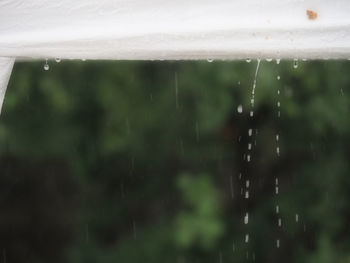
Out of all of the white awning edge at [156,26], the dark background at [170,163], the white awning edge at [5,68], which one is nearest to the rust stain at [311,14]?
the white awning edge at [156,26]

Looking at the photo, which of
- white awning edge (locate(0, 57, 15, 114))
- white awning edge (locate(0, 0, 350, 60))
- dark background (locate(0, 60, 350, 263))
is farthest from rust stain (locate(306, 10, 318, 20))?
dark background (locate(0, 60, 350, 263))

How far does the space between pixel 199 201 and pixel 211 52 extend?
2.26m

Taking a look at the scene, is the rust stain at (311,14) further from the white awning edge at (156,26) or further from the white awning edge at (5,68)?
the white awning edge at (5,68)

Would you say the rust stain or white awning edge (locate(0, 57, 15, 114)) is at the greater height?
the rust stain

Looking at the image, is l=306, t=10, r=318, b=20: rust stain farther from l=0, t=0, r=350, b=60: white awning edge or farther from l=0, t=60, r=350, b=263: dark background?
l=0, t=60, r=350, b=263: dark background

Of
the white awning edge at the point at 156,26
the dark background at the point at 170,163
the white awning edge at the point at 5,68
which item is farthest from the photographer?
the dark background at the point at 170,163

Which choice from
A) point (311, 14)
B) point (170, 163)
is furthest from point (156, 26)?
point (170, 163)

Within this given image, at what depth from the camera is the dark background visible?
3.25 metres

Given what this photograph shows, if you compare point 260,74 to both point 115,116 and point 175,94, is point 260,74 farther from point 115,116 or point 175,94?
point 115,116

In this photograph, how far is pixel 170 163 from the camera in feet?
12.2

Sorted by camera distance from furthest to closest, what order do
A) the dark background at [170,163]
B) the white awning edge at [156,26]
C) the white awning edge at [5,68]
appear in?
the dark background at [170,163]
the white awning edge at [5,68]
the white awning edge at [156,26]

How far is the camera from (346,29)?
135cm

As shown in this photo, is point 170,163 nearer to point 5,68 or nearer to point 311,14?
point 5,68

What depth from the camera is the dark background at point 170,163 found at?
10.7ft
